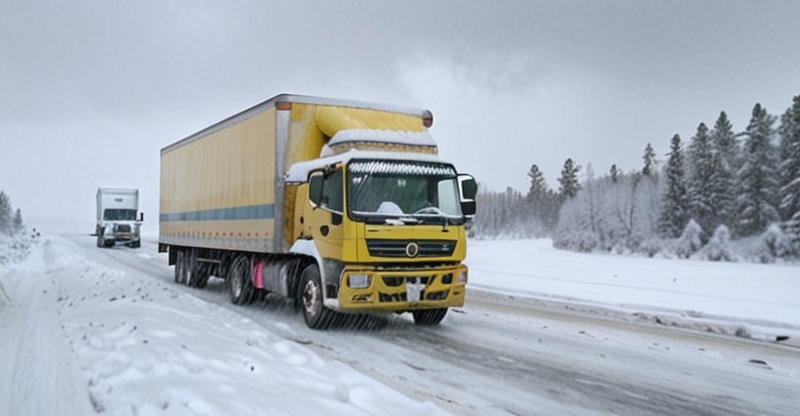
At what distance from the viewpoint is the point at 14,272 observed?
66.5 feet

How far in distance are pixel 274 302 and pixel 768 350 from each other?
9.84 m

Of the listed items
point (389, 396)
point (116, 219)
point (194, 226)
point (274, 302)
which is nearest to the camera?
point (389, 396)

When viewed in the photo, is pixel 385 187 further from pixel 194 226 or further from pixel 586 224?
pixel 586 224

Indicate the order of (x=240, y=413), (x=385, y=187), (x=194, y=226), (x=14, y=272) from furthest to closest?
(x=14, y=272) → (x=194, y=226) → (x=385, y=187) → (x=240, y=413)

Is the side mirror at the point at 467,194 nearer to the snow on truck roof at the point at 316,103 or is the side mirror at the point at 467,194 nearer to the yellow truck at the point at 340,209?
the yellow truck at the point at 340,209

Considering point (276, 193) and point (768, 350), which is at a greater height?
point (276, 193)

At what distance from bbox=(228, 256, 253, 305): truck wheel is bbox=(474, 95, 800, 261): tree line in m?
43.6

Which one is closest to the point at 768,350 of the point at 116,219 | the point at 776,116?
the point at 116,219

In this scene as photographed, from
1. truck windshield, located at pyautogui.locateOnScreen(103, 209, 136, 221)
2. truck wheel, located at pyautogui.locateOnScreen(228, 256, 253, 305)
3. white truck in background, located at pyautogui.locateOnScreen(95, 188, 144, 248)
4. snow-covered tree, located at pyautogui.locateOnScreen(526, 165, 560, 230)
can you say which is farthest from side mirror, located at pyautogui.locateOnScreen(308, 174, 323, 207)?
snow-covered tree, located at pyautogui.locateOnScreen(526, 165, 560, 230)

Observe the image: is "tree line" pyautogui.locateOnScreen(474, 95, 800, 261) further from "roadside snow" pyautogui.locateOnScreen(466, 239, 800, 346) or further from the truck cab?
the truck cab

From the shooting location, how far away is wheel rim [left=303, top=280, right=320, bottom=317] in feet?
31.5

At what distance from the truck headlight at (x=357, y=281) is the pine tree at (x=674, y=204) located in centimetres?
5690

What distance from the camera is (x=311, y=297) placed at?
979 centimetres

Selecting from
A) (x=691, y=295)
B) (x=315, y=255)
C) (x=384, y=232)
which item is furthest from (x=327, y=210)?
(x=691, y=295)
